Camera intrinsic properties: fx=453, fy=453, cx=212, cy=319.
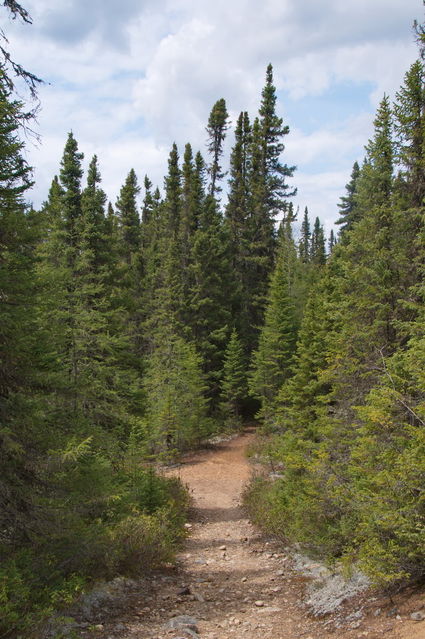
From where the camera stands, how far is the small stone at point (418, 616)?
5.72 meters

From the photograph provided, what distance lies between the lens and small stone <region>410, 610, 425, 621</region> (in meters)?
5.72

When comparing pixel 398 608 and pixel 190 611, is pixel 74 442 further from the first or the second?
pixel 398 608

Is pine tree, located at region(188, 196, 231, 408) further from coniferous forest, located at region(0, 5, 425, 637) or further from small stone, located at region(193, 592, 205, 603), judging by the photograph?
small stone, located at region(193, 592, 205, 603)

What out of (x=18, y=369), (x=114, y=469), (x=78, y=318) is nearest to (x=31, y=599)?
(x=18, y=369)

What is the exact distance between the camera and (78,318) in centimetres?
1306

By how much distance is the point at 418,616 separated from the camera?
5.78 m

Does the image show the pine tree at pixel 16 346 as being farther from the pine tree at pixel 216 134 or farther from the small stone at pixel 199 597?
the pine tree at pixel 216 134

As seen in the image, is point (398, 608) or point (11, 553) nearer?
point (398, 608)

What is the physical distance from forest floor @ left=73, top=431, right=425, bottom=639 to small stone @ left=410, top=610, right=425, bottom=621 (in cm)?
4

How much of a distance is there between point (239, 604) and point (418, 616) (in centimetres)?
432

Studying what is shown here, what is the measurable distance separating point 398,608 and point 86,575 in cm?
540

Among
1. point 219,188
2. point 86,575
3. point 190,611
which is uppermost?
point 219,188

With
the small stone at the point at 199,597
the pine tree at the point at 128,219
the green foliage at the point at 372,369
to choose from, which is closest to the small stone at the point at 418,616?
the green foliage at the point at 372,369

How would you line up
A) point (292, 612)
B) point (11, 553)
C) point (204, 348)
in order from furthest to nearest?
point (204, 348) < point (292, 612) < point (11, 553)
